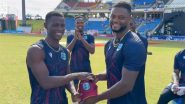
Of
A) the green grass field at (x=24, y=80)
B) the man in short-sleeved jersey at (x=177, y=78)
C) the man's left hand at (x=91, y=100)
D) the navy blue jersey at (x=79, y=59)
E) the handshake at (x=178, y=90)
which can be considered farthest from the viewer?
the green grass field at (x=24, y=80)

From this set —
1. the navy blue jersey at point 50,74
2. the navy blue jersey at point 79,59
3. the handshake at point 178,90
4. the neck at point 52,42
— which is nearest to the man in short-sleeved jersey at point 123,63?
the navy blue jersey at point 50,74

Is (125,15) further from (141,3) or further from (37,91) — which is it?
(141,3)

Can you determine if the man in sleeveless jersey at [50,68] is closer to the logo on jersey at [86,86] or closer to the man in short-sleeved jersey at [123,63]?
the logo on jersey at [86,86]

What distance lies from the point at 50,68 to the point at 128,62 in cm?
113

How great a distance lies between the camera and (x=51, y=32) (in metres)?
5.00

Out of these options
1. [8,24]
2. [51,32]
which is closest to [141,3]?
[8,24]

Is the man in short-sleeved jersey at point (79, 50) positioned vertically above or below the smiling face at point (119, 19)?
below

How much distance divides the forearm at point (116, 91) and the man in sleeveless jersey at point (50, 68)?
468 millimetres

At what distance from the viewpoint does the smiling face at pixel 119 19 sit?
4.57 meters

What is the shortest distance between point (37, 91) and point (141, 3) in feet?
196

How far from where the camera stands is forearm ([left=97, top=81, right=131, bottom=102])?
438 centimetres

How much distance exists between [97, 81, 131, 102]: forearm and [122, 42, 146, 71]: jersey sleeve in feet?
0.78

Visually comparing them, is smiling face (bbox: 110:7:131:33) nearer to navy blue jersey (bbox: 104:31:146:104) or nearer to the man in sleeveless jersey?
navy blue jersey (bbox: 104:31:146:104)

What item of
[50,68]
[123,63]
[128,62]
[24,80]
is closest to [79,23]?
[50,68]
